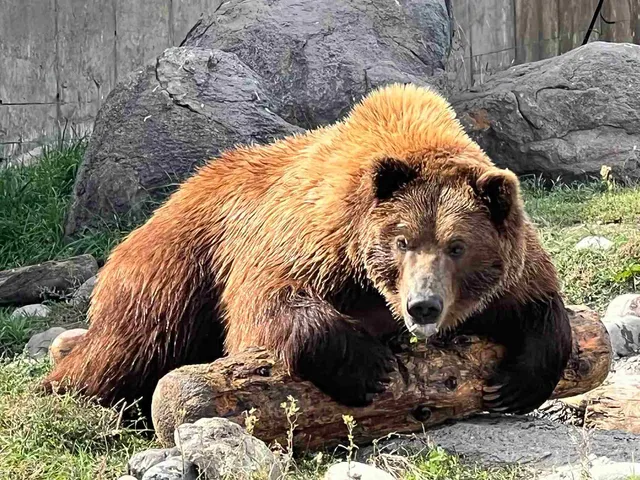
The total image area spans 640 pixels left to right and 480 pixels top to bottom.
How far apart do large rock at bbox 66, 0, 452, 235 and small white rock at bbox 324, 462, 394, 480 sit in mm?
4559

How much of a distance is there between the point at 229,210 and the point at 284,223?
50 centimetres

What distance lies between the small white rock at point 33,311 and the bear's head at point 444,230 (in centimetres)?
365

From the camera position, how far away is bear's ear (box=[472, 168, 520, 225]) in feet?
14.2

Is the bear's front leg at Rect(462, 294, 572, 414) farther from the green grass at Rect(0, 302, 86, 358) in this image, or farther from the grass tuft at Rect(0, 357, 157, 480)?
the green grass at Rect(0, 302, 86, 358)

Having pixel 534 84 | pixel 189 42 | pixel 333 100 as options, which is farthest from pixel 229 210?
pixel 534 84

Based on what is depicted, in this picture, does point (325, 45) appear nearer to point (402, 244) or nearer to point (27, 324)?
point (27, 324)

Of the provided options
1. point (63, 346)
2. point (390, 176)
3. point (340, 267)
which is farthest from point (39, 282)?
point (390, 176)

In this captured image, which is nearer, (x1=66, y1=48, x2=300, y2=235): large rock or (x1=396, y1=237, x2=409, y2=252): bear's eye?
(x1=396, y1=237, x2=409, y2=252): bear's eye

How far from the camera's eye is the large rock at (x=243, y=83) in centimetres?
827

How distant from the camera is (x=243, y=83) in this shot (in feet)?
28.0

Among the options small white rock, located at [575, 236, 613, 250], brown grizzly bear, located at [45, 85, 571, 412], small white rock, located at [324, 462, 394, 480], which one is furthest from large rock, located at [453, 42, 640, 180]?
small white rock, located at [324, 462, 394, 480]

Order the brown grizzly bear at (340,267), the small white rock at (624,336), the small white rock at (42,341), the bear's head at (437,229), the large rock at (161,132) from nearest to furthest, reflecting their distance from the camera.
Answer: the bear's head at (437,229) < the brown grizzly bear at (340,267) < the small white rock at (624,336) < the small white rock at (42,341) < the large rock at (161,132)

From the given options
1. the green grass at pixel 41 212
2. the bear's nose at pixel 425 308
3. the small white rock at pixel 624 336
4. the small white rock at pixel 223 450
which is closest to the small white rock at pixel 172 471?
the small white rock at pixel 223 450

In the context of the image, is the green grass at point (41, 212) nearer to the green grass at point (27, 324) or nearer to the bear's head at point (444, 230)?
the green grass at point (27, 324)
